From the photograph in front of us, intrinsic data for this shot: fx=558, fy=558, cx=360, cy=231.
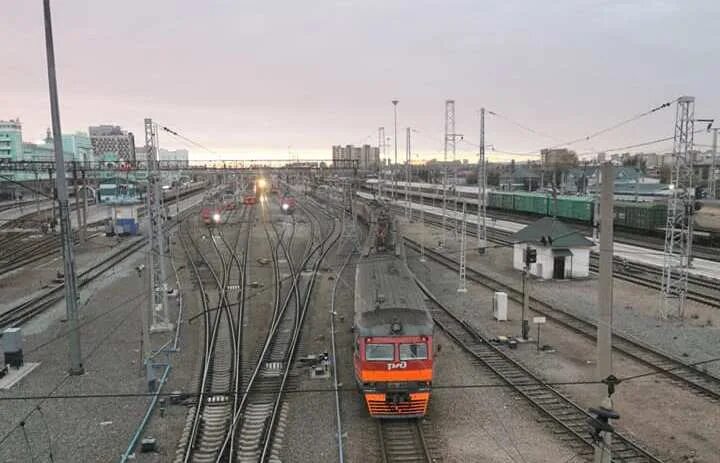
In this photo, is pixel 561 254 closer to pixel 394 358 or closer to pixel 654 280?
pixel 654 280

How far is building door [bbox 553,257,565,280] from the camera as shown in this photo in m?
29.8

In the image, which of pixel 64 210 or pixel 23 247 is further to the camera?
pixel 23 247

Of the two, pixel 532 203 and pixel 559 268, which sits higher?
pixel 532 203

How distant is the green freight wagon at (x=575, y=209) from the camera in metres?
49.4

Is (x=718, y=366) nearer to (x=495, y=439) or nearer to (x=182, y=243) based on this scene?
(x=495, y=439)

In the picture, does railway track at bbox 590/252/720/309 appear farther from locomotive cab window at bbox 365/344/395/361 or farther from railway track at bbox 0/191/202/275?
railway track at bbox 0/191/202/275

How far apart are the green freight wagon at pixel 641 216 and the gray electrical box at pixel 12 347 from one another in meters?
41.8

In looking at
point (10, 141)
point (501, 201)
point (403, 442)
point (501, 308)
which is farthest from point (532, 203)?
point (10, 141)

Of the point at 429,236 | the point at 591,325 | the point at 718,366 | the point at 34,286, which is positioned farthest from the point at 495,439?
the point at 429,236

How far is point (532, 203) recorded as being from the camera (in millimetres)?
A: 60125

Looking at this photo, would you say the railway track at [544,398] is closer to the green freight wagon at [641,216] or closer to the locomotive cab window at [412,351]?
the locomotive cab window at [412,351]

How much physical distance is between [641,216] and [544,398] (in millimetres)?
34497

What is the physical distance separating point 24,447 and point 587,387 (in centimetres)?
1453

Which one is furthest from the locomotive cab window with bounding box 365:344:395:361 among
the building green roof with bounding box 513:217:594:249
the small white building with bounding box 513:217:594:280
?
the building green roof with bounding box 513:217:594:249
